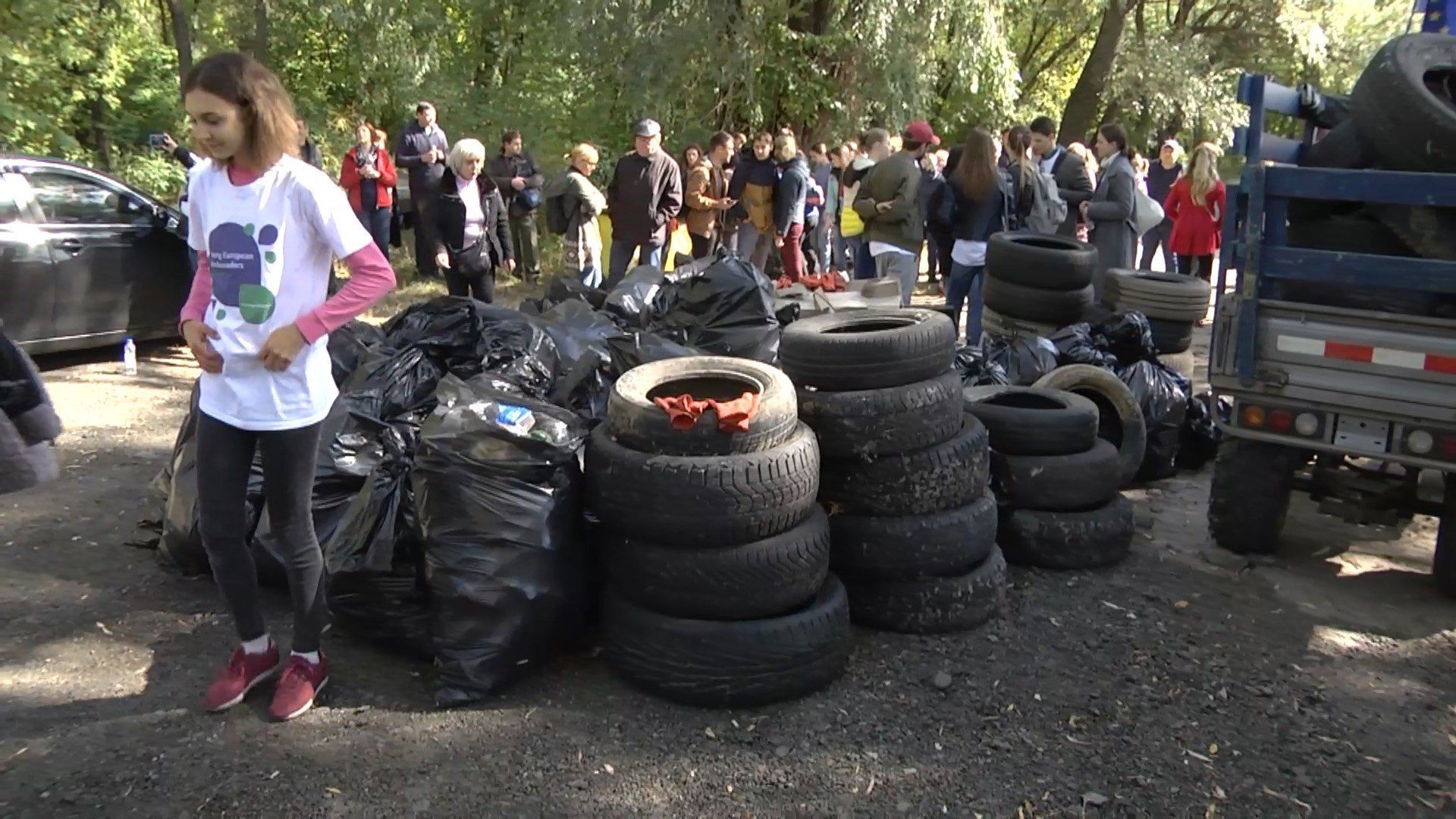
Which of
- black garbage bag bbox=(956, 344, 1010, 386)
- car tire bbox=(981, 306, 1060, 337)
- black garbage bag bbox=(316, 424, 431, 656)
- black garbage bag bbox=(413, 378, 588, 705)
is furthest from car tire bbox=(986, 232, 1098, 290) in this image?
black garbage bag bbox=(316, 424, 431, 656)

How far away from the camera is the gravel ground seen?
321 cm

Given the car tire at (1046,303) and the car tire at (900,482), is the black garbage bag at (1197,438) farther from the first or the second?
the car tire at (900,482)

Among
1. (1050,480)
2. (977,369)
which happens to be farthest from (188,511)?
(977,369)

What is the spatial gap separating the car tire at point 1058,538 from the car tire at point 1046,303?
2.80 meters

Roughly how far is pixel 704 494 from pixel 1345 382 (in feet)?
9.64

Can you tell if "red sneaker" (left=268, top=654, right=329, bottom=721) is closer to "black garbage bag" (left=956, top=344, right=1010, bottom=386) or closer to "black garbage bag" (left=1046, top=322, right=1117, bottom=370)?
"black garbage bag" (left=956, top=344, right=1010, bottom=386)

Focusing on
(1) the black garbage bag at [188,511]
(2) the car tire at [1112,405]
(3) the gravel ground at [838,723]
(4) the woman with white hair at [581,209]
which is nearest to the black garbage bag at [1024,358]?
(2) the car tire at [1112,405]

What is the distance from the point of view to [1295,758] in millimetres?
3527

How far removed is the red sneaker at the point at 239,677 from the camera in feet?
11.6

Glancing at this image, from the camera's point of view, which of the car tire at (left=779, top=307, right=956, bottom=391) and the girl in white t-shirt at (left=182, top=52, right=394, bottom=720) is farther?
the car tire at (left=779, top=307, right=956, bottom=391)

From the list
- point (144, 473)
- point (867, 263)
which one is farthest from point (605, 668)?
point (867, 263)

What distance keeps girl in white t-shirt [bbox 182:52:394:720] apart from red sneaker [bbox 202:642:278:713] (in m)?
0.44

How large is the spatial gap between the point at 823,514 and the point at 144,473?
408 centimetres

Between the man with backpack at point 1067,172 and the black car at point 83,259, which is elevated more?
the man with backpack at point 1067,172
